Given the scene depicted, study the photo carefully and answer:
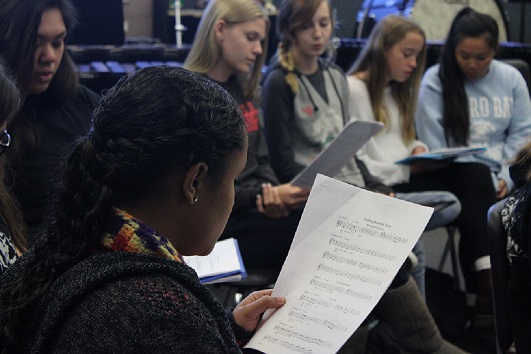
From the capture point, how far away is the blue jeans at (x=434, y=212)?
260cm

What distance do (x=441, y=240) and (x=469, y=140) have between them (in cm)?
80

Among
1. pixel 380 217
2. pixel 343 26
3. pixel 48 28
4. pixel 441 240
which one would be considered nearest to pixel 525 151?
pixel 380 217

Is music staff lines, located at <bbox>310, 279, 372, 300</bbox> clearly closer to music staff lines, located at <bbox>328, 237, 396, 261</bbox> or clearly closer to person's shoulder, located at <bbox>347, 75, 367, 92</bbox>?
music staff lines, located at <bbox>328, 237, 396, 261</bbox>

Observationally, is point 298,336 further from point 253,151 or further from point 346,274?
point 253,151

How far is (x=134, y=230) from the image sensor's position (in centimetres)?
92

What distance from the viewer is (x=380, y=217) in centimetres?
119

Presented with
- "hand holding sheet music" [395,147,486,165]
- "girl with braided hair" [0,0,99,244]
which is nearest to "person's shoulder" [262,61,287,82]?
"hand holding sheet music" [395,147,486,165]

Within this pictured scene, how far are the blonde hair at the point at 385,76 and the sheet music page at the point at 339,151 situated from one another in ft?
2.63

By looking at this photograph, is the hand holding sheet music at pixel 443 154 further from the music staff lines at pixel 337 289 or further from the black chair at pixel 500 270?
the music staff lines at pixel 337 289

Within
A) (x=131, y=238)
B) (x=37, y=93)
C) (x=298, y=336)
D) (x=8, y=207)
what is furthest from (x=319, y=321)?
(x=37, y=93)

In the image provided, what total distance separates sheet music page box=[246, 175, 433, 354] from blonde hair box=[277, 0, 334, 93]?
1.48 m

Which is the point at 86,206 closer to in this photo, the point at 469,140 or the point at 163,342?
the point at 163,342

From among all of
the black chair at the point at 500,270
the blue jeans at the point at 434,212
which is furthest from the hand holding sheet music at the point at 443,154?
the black chair at the point at 500,270

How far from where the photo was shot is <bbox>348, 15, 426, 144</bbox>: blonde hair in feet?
9.62
